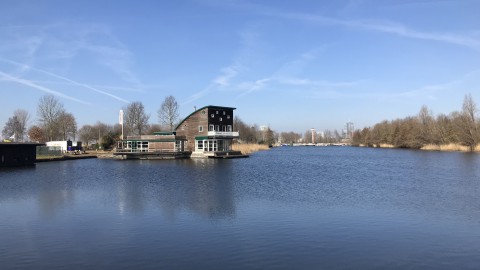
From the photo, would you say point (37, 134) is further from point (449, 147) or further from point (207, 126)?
point (449, 147)

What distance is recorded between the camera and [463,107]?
297 feet

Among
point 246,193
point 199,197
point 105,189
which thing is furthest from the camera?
point 105,189

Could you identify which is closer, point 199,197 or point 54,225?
point 54,225

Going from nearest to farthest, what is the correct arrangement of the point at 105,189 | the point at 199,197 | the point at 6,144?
the point at 199,197
the point at 105,189
the point at 6,144

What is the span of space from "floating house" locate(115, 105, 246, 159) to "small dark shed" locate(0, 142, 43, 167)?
60.2ft

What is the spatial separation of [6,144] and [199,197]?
1428 inches

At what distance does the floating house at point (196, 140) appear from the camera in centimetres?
6444

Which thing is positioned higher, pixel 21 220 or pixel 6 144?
pixel 6 144

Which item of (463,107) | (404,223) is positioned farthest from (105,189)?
(463,107)

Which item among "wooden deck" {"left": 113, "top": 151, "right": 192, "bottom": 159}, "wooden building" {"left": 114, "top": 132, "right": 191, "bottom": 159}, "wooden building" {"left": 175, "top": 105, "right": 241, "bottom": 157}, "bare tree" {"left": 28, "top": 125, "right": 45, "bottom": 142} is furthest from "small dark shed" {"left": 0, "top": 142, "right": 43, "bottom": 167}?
"bare tree" {"left": 28, "top": 125, "right": 45, "bottom": 142}

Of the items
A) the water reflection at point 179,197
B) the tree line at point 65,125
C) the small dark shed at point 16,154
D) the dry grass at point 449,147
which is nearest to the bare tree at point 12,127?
the tree line at point 65,125

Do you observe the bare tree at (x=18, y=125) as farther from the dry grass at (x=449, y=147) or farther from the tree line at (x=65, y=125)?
the dry grass at (x=449, y=147)

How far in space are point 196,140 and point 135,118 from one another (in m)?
37.2

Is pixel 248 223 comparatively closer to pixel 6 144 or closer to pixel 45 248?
pixel 45 248
